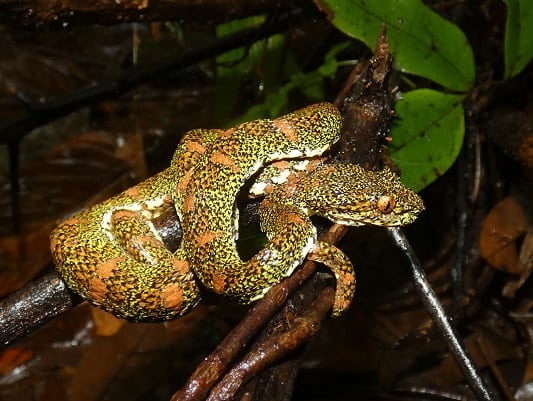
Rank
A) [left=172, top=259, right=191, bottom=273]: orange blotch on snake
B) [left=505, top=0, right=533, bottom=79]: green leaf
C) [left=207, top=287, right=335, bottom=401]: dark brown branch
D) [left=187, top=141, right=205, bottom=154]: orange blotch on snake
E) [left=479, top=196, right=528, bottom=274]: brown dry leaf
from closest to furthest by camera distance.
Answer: [left=207, top=287, right=335, bottom=401]: dark brown branch
[left=172, top=259, right=191, bottom=273]: orange blotch on snake
[left=187, top=141, right=205, bottom=154]: orange blotch on snake
[left=505, top=0, right=533, bottom=79]: green leaf
[left=479, top=196, right=528, bottom=274]: brown dry leaf

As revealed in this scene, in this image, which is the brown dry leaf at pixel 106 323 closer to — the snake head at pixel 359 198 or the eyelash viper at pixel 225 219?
the eyelash viper at pixel 225 219

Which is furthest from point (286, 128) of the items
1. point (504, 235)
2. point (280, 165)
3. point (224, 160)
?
point (504, 235)

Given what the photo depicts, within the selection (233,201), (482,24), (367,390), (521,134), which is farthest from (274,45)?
(367,390)

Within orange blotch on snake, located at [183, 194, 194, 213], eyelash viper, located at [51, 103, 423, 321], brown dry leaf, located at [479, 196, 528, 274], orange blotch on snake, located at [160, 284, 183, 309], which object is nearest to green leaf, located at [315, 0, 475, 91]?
eyelash viper, located at [51, 103, 423, 321]

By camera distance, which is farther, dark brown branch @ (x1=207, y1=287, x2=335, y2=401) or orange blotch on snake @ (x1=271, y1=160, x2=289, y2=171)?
orange blotch on snake @ (x1=271, y1=160, x2=289, y2=171)

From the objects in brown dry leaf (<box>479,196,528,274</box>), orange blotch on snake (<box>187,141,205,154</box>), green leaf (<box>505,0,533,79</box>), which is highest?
green leaf (<box>505,0,533,79</box>)

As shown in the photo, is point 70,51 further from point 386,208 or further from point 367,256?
point 386,208

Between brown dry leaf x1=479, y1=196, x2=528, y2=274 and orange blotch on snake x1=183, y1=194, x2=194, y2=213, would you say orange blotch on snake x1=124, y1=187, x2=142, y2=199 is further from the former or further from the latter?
brown dry leaf x1=479, y1=196, x2=528, y2=274
